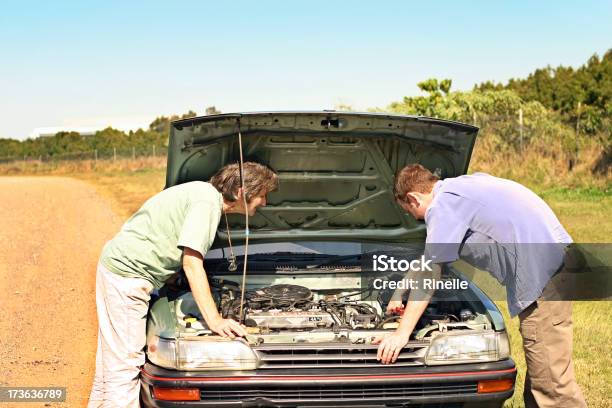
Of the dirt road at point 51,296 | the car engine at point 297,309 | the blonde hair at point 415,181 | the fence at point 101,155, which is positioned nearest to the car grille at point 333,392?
the car engine at point 297,309

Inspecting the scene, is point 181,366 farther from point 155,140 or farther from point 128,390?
point 155,140

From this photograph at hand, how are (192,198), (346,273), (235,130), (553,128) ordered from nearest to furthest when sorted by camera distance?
1. (192,198)
2. (235,130)
3. (346,273)
4. (553,128)

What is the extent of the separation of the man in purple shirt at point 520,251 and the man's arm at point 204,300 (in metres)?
0.73

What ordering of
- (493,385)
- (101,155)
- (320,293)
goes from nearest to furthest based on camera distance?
(493,385), (320,293), (101,155)

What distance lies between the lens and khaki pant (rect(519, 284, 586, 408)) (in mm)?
4066

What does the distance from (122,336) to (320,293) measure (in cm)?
139

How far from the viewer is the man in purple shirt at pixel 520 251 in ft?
13.3

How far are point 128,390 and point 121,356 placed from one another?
→ 0.18 metres

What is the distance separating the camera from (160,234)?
14.2 ft

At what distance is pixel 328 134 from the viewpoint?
500cm

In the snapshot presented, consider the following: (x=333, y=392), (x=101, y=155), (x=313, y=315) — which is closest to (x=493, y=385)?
(x=333, y=392)

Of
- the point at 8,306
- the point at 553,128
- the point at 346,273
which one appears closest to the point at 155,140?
the point at 553,128

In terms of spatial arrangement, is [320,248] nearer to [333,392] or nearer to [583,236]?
[333,392]

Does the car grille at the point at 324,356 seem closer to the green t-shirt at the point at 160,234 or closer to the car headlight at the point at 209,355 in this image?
the car headlight at the point at 209,355
